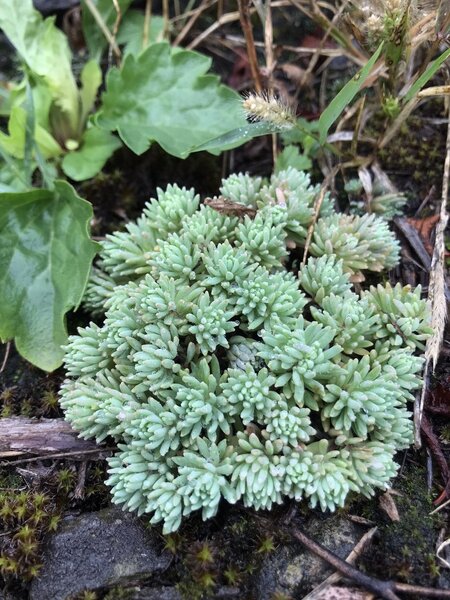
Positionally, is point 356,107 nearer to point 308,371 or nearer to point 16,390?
point 308,371

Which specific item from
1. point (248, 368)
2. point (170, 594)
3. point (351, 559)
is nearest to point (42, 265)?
point (248, 368)

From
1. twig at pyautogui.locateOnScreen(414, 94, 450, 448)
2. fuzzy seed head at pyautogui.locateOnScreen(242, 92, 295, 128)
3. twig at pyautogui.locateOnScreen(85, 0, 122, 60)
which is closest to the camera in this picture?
twig at pyautogui.locateOnScreen(414, 94, 450, 448)

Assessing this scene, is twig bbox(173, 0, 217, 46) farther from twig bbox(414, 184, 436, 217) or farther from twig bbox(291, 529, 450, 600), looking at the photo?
twig bbox(291, 529, 450, 600)

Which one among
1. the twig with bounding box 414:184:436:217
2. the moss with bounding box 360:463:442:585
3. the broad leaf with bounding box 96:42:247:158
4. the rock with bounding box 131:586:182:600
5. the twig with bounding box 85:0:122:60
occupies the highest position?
the twig with bounding box 85:0:122:60

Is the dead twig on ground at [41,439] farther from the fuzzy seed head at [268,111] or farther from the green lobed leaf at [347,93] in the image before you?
the green lobed leaf at [347,93]

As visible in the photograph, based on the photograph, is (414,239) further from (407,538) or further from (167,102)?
(167,102)

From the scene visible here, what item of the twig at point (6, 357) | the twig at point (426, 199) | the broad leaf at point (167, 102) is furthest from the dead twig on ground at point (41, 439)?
the twig at point (426, 199)

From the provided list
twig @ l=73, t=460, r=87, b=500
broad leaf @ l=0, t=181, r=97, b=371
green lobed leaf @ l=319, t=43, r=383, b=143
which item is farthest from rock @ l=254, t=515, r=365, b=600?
green lobed leaf @ l=319, t=43, r=383, b=143
